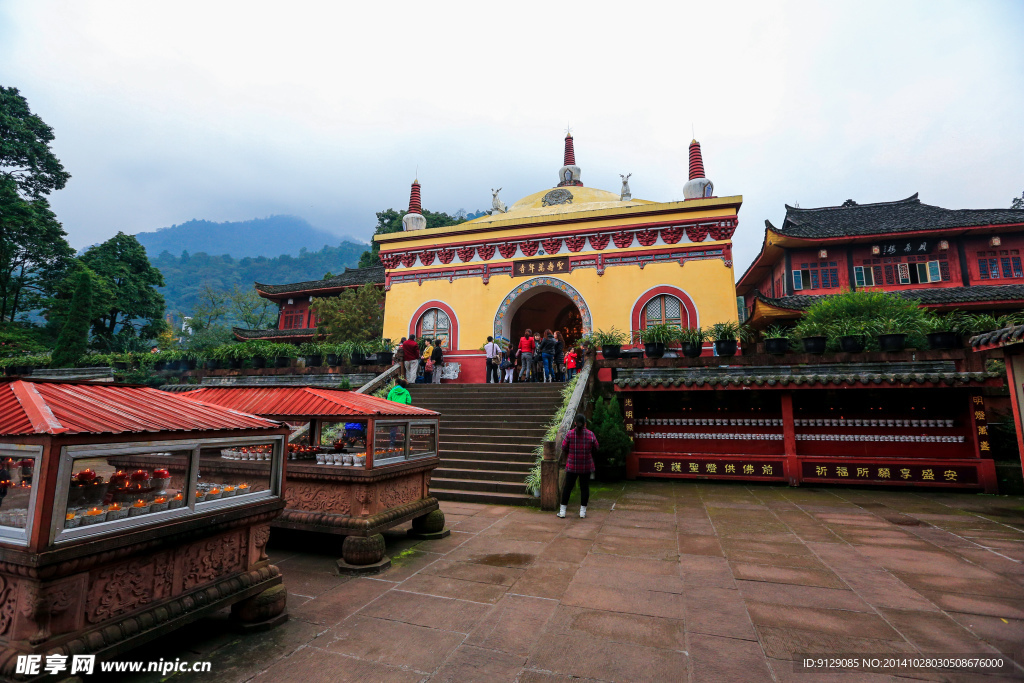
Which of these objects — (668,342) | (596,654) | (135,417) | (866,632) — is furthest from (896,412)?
(135,417)

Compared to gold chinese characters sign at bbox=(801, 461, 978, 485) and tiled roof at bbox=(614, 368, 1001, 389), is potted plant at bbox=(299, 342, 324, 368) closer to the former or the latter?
tiled roof at bbox=(614, 368, 1001, 389)

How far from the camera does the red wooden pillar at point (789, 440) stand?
8.83m

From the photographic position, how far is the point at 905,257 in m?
16.7

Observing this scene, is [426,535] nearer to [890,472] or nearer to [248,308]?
[890,472]

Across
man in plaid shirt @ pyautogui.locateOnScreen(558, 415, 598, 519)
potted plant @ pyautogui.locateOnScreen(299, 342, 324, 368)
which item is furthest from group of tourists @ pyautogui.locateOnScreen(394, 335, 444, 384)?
man in plaid shirt @ pyautogui.locateOnScreen(558, 415, 598, 519)

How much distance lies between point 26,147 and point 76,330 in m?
15.3

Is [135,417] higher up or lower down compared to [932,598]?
higher up

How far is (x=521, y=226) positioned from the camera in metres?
16.1

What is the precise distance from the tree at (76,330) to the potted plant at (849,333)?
26.6 m

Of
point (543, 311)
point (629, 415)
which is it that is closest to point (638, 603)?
point (629, 415)

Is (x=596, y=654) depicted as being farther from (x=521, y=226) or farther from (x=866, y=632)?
(x=521, y=226)

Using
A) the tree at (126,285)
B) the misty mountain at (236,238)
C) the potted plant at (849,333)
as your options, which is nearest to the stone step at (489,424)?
the potted plant at (849,333)

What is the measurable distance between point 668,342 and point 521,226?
7092 mm

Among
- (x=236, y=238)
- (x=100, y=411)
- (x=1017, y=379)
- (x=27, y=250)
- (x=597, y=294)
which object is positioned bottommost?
(x=100, y=411)
